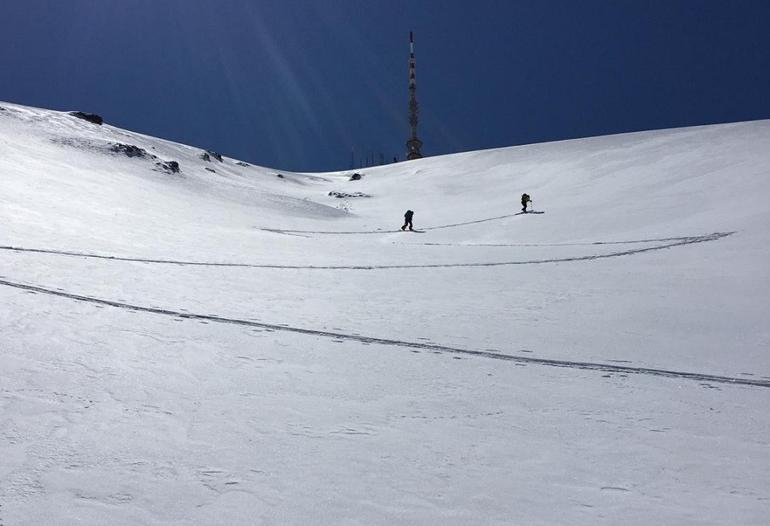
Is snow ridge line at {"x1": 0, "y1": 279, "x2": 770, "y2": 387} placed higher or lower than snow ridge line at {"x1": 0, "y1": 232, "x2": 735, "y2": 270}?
lower

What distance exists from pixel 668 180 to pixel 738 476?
82.1 feet

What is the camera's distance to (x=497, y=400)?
5.36 meters

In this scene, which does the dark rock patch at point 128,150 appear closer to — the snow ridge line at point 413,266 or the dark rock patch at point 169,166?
the dark rock patch at point 169,166

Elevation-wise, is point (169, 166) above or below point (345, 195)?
below

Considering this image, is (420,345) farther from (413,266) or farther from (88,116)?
(88,116)

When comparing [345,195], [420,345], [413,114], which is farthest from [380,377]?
[413,114]

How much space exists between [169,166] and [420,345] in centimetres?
2957

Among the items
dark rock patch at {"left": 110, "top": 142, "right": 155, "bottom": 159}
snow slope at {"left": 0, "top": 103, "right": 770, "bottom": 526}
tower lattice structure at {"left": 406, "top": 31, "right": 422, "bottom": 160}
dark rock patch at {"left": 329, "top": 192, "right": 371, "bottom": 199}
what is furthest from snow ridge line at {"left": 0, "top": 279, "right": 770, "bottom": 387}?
tower lattice structure at {"left": 406, "top": 31, "right": 422, "bottom": 160}

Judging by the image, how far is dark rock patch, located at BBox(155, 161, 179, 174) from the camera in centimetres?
3241

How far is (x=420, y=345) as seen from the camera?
285 inches

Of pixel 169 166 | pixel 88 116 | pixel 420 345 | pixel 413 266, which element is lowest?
pixel 420 345

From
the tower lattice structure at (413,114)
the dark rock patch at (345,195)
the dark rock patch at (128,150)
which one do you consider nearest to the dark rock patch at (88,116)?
the dark rock patch at (128,150)

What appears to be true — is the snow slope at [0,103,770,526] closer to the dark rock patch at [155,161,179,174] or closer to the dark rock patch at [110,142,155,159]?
the dark rock patch at [155,161,179,174]

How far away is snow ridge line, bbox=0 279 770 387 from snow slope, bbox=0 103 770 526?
0.05m
